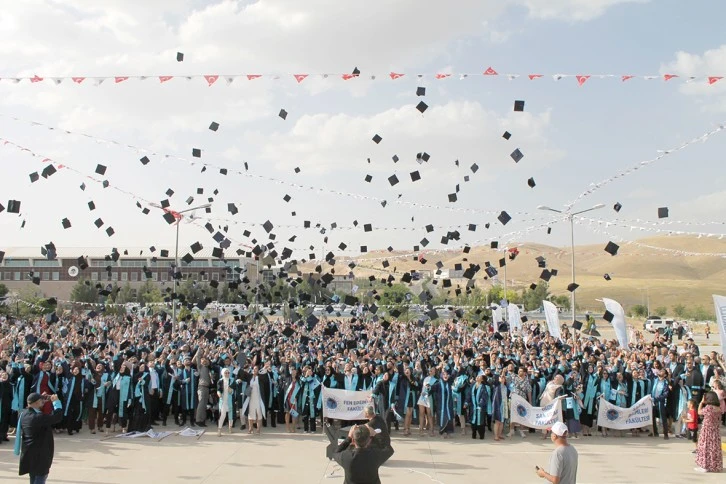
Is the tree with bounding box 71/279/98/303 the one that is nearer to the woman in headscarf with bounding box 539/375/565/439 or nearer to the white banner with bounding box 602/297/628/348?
the white banner with bounding box 602/297/628/348

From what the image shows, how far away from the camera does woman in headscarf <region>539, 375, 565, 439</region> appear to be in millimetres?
12906

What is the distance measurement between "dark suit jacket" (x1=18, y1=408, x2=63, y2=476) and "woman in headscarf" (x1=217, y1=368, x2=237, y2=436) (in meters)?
5.72

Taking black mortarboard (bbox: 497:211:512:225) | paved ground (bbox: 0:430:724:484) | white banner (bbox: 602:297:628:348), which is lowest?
paved ground (bbox: 0:430:724:484)

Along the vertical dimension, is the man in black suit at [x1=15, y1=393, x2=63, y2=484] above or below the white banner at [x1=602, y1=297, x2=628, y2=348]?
below

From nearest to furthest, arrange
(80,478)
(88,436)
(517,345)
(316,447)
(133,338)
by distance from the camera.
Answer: (80,478) < (316,447) < (88,436) < (517,345) < (133,338)

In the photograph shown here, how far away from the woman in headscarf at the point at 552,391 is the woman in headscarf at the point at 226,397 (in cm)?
589

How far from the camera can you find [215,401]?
47.0 feet

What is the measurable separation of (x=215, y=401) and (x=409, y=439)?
4139 millimetres

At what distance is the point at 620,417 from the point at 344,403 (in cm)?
535

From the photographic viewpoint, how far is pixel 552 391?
12977mm

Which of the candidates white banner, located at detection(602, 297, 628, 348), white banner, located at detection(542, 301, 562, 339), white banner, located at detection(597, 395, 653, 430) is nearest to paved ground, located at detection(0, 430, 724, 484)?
white banner, located at detection(597, 395, 653, 430)

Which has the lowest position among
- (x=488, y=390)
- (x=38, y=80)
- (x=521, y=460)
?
(x=521, y=460)

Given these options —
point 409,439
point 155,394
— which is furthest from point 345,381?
point 155,394

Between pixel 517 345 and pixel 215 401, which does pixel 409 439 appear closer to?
pixel 215 401
